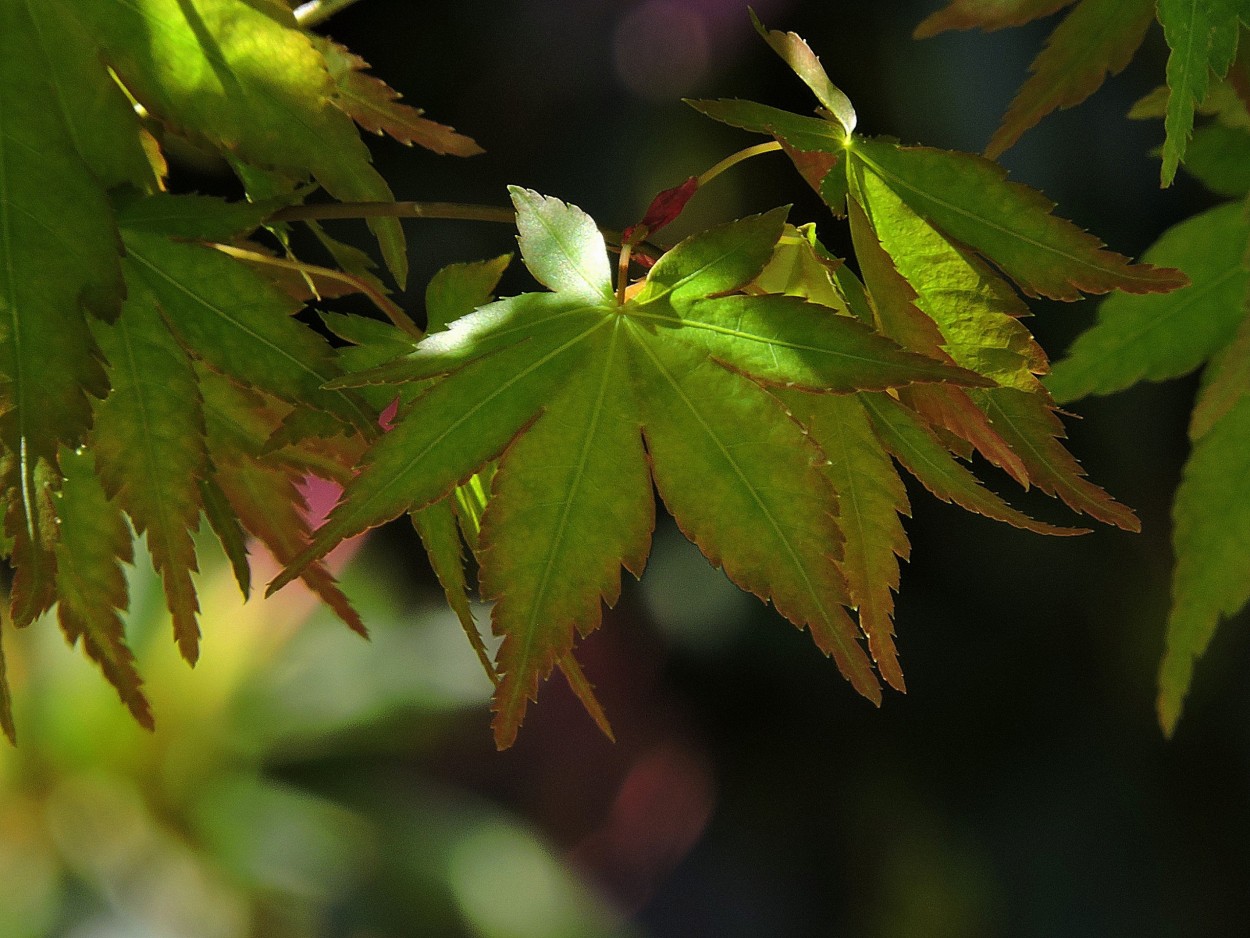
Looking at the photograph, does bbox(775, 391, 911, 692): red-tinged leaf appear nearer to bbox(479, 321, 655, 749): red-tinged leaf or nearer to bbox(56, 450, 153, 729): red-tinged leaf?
bbox(479, 321, 655, 749): red-tinged leaf

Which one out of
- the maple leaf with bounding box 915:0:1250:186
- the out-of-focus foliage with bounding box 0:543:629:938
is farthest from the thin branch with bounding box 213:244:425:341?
the out-of-focus foliage with bounding box 0:543:629:938

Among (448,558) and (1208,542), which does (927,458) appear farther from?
(1208,542)

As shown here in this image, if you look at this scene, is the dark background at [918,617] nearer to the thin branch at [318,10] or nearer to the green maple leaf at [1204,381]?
the green maple leaf at [1204,381]

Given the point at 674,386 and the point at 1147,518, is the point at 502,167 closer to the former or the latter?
the point at 1147,518

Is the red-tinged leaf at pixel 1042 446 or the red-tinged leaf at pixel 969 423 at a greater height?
the red-tinged leaf at pixel 969 423

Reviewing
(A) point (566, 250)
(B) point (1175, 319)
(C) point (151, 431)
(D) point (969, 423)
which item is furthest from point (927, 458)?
(B) point (1175, 319)

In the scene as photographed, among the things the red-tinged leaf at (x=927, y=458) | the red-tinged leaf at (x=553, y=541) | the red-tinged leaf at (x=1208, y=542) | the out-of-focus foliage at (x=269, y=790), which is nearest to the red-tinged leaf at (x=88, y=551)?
the red-tinged leaf at (x=553, y=541)
